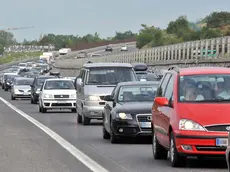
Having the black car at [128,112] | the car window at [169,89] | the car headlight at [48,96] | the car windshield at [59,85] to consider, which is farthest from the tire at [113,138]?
the car windshield at [59,85]

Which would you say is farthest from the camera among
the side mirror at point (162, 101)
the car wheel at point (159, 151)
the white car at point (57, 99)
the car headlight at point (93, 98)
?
the white car at point (57, 99)

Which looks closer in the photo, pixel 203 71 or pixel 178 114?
pixel 178 114

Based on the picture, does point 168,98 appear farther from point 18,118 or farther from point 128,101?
point 18,118

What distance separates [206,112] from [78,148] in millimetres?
5532

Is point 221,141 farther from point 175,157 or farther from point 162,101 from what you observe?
point 162,101

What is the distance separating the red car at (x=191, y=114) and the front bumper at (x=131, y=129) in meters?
3.55

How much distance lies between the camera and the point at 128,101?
23578 mm

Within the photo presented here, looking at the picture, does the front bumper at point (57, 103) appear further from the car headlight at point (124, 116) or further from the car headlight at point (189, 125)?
the car headlight at point (189, 125)

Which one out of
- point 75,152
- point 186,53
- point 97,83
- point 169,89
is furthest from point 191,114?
point 186,53

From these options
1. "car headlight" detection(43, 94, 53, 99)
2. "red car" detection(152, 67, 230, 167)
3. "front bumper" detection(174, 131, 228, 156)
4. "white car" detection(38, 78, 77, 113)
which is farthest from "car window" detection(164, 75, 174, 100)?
"car headlight" detection(43, 94, 53, 99)

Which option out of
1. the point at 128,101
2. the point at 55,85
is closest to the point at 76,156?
→ the point at 128,101

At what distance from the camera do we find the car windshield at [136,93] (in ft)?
78.0

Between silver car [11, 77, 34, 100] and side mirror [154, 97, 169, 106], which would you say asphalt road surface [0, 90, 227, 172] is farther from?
silver car [11, 77, 34, 100]

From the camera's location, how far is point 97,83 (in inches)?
1249
